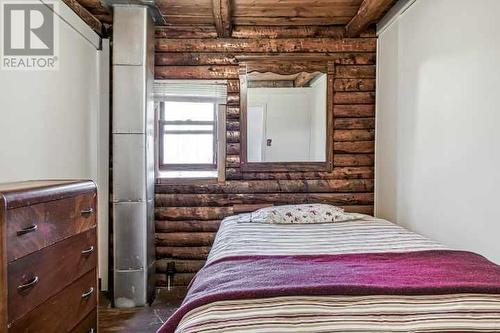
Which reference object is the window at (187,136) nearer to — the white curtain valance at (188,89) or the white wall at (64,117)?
the white curtain valance at (188,89)

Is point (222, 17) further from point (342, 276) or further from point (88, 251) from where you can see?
point (342, 276)

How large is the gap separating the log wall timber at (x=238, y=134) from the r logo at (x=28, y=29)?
1.21 m

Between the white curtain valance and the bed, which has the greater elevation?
the white curtain valance

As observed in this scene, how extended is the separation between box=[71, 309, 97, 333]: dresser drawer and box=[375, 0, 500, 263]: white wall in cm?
213

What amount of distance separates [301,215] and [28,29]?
7.62ft

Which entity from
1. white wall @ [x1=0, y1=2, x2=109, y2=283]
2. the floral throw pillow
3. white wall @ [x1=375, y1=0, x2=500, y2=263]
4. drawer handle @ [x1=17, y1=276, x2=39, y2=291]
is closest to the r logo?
white wall @ [x1=0, y1=2, x2=109, y2=283]

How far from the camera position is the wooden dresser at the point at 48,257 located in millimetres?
1402

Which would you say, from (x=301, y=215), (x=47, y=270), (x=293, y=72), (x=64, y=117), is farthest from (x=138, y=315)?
(x=293, y=72)

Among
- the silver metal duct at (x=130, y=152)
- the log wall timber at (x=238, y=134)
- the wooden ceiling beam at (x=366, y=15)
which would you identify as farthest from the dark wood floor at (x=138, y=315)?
the wooden ceiling beam at (x=366, y=15)

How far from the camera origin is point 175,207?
404 centimetres

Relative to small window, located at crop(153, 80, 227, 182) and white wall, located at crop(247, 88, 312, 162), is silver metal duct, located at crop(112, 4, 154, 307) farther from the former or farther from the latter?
white wall, located at crop(247, 88, 312, 162)

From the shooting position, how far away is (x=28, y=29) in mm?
2670

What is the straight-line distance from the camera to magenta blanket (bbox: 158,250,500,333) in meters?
Result: 1.52

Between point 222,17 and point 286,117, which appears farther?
point 286,117
